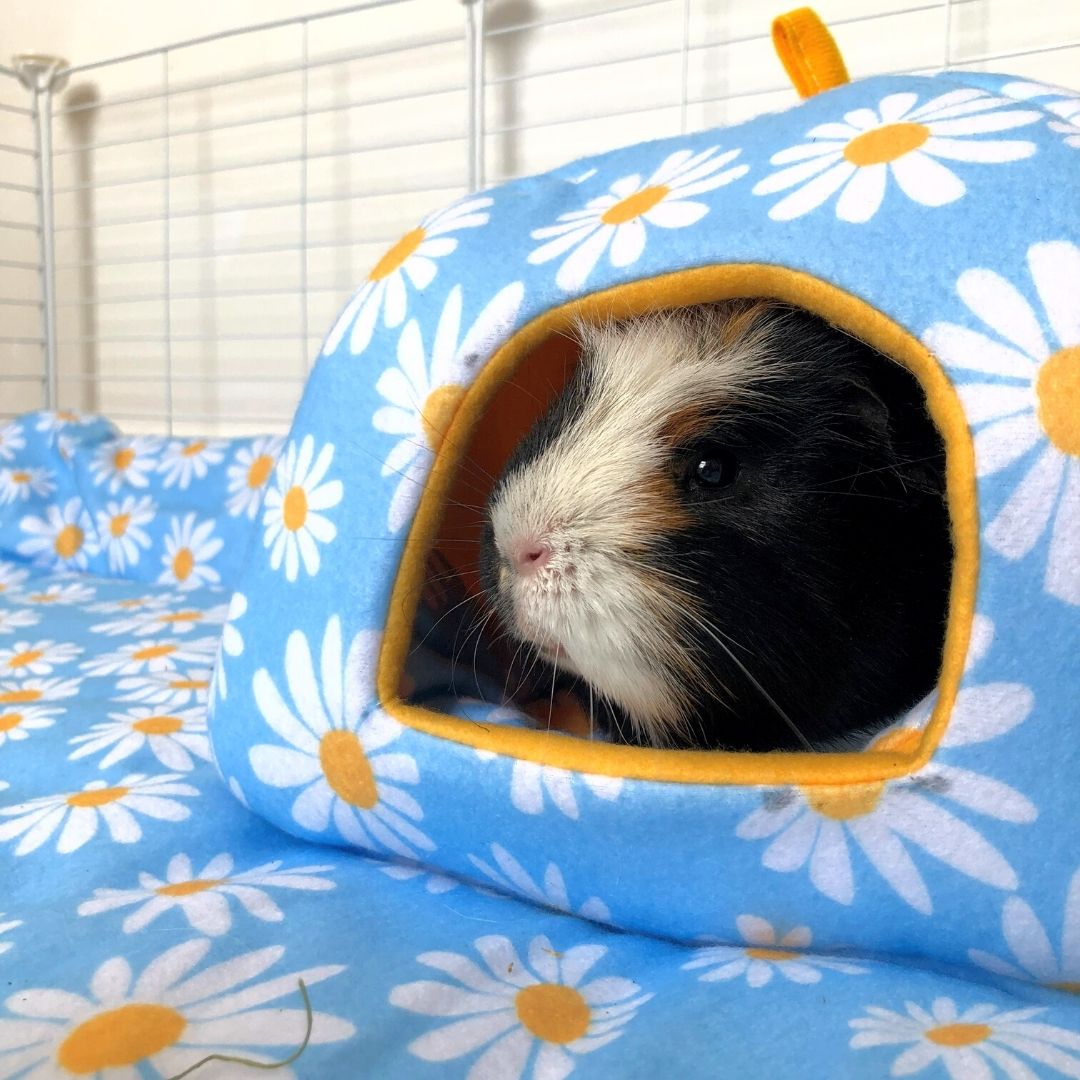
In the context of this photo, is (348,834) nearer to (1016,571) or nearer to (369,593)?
(369,593)

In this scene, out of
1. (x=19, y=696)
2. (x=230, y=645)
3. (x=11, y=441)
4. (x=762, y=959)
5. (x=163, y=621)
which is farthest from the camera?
(x=11, y=441)

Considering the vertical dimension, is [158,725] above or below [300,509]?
below

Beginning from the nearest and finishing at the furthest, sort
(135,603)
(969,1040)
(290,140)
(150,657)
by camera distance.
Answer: (969,1040) → (150,657) → (135,603) → (290,140)

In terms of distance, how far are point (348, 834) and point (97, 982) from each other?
0.71 feet

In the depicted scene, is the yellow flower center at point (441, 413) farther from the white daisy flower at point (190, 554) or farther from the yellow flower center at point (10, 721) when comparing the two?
the white daisy flower at point (190, 554)

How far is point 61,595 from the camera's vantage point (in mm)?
1585

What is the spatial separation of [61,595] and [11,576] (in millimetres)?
202

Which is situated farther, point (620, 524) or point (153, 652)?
point (153, 652)

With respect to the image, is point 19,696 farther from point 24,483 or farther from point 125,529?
point 24,483

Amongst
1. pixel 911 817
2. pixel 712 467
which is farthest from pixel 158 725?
pixel 911 817

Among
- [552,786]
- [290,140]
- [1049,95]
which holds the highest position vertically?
[290,140]

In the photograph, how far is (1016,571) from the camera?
527 mm

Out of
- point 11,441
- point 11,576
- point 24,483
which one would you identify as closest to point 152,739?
point 11,576

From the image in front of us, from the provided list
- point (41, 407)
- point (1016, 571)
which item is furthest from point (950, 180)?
point (41, 407)
